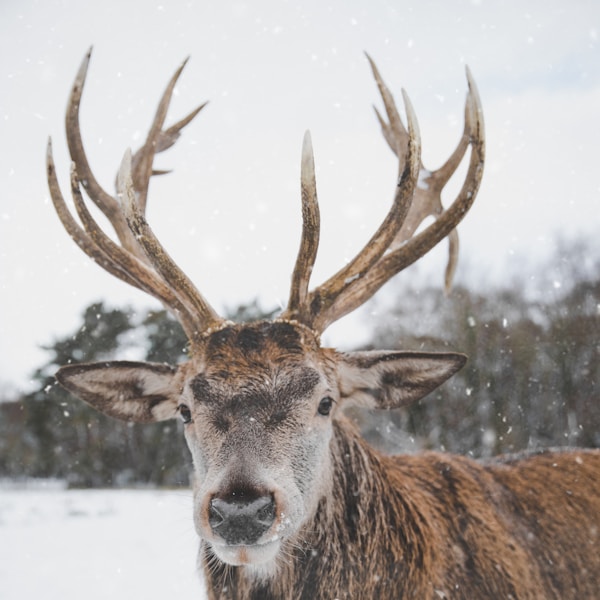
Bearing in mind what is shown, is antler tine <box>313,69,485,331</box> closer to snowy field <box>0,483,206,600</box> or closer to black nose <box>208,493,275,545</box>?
black nose <box>208,493,275,545</box>

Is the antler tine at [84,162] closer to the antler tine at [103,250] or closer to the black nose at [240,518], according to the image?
the antler tine at [103,250]

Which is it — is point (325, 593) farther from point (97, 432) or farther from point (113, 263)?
point (97, 432)

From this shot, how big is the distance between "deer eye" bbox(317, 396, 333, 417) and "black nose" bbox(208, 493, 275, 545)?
68cm

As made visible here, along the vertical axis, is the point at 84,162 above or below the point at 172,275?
above

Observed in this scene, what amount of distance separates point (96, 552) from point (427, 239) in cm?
717

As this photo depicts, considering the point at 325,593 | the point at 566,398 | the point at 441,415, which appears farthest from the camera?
the point at 566,398

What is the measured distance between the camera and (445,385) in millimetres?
17125

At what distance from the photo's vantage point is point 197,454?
9.66ft

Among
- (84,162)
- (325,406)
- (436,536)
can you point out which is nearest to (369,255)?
(325,406)

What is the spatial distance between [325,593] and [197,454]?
0.86 m

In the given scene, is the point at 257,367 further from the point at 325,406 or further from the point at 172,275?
the point at 172,275

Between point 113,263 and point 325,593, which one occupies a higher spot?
point 113,263

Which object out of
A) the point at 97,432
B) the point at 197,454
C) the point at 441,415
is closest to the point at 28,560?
the point at 197,454

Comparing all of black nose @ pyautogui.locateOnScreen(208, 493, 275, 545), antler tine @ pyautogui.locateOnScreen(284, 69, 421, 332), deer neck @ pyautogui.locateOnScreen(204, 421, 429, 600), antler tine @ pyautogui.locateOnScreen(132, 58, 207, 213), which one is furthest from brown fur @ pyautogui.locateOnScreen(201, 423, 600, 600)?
antler tine @ pyautogui.locateOnScreen(132, 58, 207, 213)
